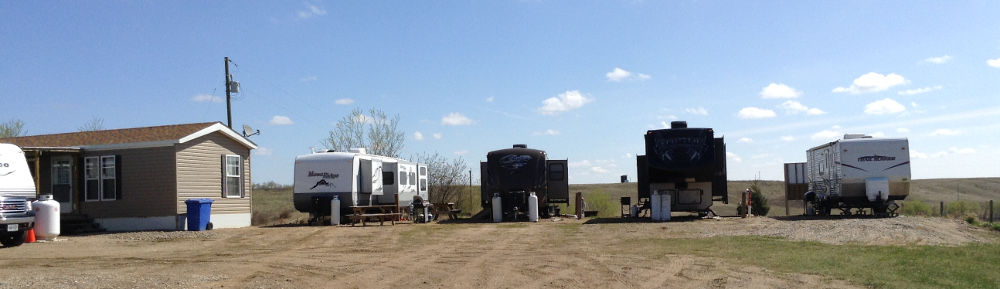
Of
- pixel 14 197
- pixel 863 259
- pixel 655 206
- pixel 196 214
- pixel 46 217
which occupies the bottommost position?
pixel 863 259

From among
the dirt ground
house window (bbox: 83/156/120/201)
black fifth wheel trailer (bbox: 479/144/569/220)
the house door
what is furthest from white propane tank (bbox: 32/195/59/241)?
black fifth wheel trailer (bbox: 479/144/569/220)

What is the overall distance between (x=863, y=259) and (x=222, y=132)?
17.3 m

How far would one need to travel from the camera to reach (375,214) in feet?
77.5

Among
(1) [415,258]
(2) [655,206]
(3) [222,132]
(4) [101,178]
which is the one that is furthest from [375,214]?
(1) [415,258]

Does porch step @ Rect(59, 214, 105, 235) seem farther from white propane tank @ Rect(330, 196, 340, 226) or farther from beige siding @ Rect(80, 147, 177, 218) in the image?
white propane tank @ Rect(330, 196, 340, 226)

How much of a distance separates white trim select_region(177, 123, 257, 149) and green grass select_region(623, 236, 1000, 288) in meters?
12.0

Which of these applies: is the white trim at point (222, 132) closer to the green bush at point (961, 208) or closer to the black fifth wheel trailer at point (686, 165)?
the black fifth wheel trailer at point (686, 165)

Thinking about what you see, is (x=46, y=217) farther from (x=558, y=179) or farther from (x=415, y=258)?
(x=558, y=179)

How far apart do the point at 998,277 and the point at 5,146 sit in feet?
56.0

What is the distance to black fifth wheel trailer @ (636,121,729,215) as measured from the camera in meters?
23.1

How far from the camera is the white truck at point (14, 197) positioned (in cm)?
1543

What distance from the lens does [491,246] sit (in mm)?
15547

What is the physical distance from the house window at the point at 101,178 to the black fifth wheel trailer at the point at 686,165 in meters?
14.7

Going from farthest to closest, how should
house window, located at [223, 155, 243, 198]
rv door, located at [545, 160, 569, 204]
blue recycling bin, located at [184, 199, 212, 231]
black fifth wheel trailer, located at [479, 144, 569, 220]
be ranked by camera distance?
rv door, located at [545, 160, 569, 204] < black fifth wheel trailer, located at [479, 144, 569, 220] < house window, located at [223, 155, 243, 198] < blue recycling bin, located at [184, 199, 212, 231]
